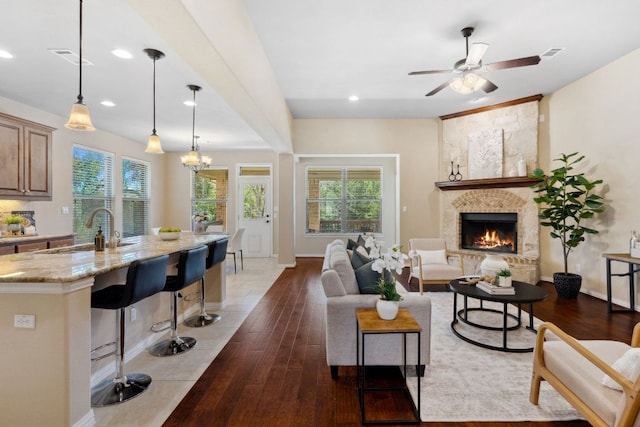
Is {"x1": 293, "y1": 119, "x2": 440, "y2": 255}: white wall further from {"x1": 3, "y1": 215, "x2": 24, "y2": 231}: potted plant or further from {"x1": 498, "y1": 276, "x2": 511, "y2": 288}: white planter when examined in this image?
{"x1": 3, "y1": 215, "x2": 24, "y2": 231}: potted plant

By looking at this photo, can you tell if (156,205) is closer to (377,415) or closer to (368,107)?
(368,107)

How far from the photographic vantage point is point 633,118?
12.2 ft

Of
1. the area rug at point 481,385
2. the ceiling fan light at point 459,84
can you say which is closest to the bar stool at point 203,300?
the area rug at point 481,385

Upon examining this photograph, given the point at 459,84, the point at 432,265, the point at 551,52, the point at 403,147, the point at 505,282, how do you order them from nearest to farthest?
1. the point at 505,282
2. the point at 459,84
3. the point at 551,52
4. the point at 432,265
5. the point at 403,147

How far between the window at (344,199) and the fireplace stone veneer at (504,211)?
2.08 meters

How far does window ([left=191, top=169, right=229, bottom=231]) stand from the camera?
25.7ft

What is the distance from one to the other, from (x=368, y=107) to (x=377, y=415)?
493 centimetres

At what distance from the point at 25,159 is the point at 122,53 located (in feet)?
8.24

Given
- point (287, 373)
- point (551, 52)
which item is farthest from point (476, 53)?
point (287, 373)

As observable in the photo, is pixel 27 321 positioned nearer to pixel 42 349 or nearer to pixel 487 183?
pixel 42 349

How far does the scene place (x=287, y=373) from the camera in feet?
7.82

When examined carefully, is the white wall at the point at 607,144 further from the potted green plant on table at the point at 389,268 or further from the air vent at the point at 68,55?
the air vent at the point at 68,55

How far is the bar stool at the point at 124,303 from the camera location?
198cm

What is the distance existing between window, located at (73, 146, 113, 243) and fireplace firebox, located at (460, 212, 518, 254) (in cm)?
661
